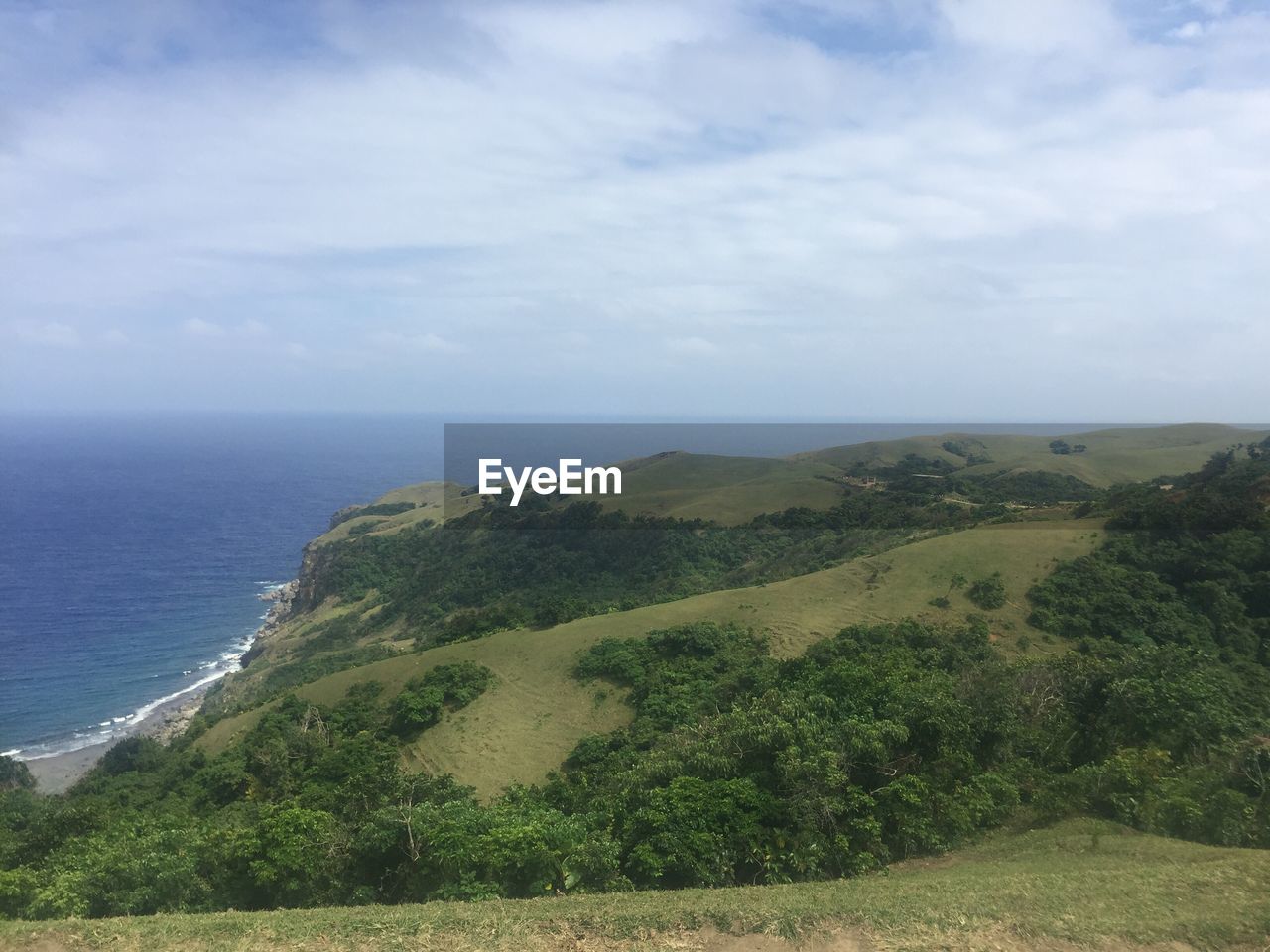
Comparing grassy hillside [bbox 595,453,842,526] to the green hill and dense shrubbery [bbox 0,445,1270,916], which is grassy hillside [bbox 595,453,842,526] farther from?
dense shrubbery [bbox 0,445,1270,916]

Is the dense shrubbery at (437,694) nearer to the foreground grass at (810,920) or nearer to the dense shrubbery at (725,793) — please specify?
the dense shrubbery at (725,793)

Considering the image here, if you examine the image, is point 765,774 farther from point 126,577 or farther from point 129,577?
point 126,577

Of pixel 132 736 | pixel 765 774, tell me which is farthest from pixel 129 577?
pixel 765 774

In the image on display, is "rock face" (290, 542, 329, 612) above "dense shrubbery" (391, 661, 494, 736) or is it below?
below

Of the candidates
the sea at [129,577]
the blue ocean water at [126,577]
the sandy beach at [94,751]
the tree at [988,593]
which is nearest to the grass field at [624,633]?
the tree at [988,593]

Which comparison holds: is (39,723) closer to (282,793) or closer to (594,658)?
(282,793)

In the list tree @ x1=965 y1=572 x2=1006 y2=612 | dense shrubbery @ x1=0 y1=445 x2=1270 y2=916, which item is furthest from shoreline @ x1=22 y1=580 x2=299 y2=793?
tree @ x1=965 y1=572 x2=1006 y2=612
